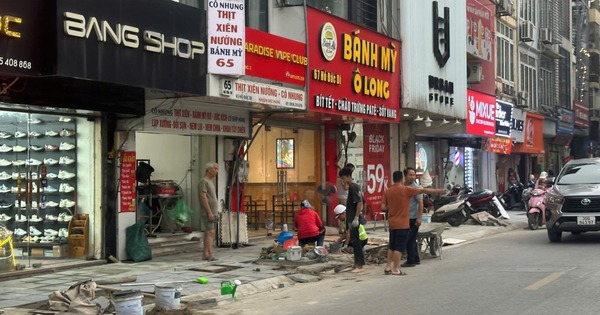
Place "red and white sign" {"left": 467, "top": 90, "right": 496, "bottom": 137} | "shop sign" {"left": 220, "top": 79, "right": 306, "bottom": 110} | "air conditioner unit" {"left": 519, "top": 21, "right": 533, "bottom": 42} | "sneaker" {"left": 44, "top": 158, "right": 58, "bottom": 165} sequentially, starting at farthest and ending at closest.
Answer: "air conditioner unit" {"left": 519, "top": 21, "right": 533, "bottom": 42}
"red and white sign" {"left": 467, "top": 90, "right": 496, "bottom": 137}
"shop sign" {"left": 220, "top": 79, "right": 306, "bottom": 110}
"sneaker" {"left": 44, "top": 158, "right": 58, "bottom": 165}

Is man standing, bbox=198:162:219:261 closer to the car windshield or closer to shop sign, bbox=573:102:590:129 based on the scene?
the car windshield

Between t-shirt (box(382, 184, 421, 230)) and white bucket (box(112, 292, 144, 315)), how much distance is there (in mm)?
5189

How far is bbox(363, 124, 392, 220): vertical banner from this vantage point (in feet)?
69.8

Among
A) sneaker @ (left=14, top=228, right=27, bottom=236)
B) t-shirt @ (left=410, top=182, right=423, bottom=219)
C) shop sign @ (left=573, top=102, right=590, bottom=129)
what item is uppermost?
shop sign @ (left=573, top=102, right=590, bottom=129)

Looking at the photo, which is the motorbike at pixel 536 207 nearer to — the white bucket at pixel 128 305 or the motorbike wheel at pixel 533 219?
the motorbike wheel at pixel 533 219

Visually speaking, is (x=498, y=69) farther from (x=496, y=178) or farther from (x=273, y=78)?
(x=273, y=78)

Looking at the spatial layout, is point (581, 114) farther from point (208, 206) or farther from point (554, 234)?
point (208, 206)

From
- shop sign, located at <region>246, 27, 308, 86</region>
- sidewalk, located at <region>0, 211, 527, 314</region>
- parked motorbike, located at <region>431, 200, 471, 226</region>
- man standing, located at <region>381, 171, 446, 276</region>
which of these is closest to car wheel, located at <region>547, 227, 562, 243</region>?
man standing, located at <region>381, 171, 446, 276</region>

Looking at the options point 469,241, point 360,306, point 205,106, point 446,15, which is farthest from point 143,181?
point 446,15

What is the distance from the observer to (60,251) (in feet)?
40.9

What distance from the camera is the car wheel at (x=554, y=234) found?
15603 millimetres

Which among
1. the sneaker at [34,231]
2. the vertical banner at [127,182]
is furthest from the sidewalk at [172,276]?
the vertical banner at [127,182]

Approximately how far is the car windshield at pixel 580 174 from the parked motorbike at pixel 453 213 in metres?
4.67

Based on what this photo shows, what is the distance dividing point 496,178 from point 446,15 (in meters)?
13.1
